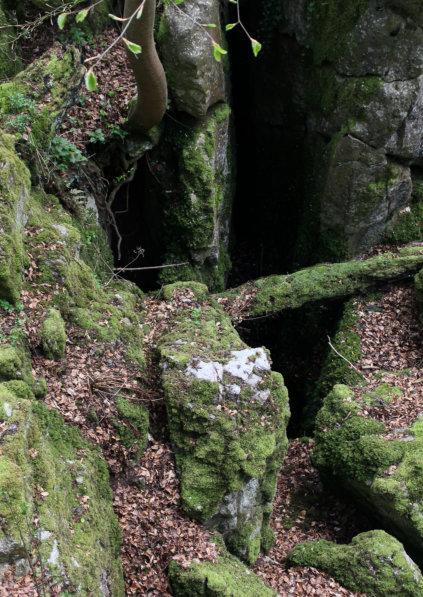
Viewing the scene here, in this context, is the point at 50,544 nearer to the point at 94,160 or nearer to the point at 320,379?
the point at 94,160

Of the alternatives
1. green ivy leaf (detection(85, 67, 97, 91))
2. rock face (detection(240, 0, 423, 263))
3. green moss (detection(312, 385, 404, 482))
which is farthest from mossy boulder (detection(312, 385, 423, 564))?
green ivy leaf (detection(85, 67, 97, 91))

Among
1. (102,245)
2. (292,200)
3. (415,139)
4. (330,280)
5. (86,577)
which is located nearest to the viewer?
(86,577)

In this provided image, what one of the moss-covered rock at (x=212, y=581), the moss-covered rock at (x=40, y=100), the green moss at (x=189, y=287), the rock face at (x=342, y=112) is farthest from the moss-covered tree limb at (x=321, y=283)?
the moss-covered rock at (x=212, y=581)

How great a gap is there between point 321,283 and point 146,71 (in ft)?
17.7

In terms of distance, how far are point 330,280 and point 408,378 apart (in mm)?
2591

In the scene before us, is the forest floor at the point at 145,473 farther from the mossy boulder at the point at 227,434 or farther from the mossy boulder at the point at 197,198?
the mossy boulder at the point at 197,198

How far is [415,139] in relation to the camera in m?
10.8

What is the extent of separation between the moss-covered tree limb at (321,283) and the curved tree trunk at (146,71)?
12.3ft

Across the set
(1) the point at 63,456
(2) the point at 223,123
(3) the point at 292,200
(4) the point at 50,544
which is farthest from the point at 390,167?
(4) the point at 50,544

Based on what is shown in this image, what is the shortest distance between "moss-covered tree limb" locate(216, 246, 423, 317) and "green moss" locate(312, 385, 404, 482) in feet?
7.26

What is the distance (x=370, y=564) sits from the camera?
605 cm

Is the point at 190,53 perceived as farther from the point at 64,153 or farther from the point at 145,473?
the point at 145,473

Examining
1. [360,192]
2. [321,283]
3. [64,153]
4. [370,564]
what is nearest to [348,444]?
[370,564]

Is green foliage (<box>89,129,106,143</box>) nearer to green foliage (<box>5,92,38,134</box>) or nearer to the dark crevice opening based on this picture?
green foliage (<box>5,92,38,134</box>)
